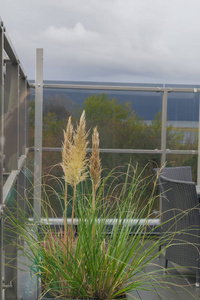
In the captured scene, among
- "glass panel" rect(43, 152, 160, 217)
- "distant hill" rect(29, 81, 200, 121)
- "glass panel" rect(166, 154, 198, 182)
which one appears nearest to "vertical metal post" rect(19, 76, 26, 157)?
"glass panel" rect(43, 152, 160, 217)

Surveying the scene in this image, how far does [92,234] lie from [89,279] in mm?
158

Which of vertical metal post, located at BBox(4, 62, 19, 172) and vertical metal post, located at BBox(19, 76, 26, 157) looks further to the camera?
vertical metal post, located at BBox(19, 76, 26, 157)

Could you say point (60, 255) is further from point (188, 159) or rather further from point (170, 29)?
point (170, 29)

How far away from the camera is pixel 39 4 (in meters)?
25.6

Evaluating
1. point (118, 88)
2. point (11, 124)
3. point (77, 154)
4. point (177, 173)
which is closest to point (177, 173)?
point (177, 173)

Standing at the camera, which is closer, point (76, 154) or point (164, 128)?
point (76, 154)

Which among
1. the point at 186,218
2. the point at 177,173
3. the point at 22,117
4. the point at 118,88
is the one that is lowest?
the point at 186,218

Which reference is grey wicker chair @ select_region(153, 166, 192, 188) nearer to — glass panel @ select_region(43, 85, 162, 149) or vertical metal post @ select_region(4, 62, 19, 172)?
glass panel @ select_region(43, 85, 162, 149)

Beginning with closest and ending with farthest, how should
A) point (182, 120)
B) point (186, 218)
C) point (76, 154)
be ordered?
point (76, 154) → point (186, 218) → point (182, 120)

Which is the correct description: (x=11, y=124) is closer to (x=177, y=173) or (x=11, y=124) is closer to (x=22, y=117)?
(x=22, y=117)

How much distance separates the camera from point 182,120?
600cm

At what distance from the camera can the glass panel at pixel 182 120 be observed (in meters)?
5.93

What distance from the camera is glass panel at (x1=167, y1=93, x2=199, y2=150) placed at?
5930 mm

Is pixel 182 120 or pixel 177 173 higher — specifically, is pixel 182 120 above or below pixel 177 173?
above
